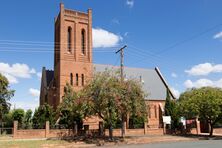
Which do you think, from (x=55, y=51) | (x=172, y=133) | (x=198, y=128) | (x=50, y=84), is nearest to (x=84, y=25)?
(x=55, y=51)

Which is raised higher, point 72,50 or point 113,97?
point 72,50

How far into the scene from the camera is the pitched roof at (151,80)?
169 ft

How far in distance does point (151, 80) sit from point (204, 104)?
21.2 m

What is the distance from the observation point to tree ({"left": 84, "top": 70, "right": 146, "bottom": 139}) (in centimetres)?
2741

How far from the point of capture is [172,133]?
133 feet

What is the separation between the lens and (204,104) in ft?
112

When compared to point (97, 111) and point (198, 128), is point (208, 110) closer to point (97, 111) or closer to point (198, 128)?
point (198, 128)

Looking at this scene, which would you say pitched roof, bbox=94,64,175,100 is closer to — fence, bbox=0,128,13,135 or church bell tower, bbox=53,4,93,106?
church bell tower, bbox=53,4,93,106

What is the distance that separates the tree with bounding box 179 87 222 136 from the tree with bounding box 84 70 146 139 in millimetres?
8921

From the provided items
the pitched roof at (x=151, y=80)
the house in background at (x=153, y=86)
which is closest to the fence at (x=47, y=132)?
the house in background at (x=153, y=86)

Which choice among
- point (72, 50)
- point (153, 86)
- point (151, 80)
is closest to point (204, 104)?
point (153, 86)

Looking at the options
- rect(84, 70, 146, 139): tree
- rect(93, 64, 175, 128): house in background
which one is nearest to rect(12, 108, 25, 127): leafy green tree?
rect(93, 64, 175, 128): house in background

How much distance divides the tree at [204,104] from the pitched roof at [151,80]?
14.2m

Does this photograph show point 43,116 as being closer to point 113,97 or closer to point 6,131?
point 6,131
